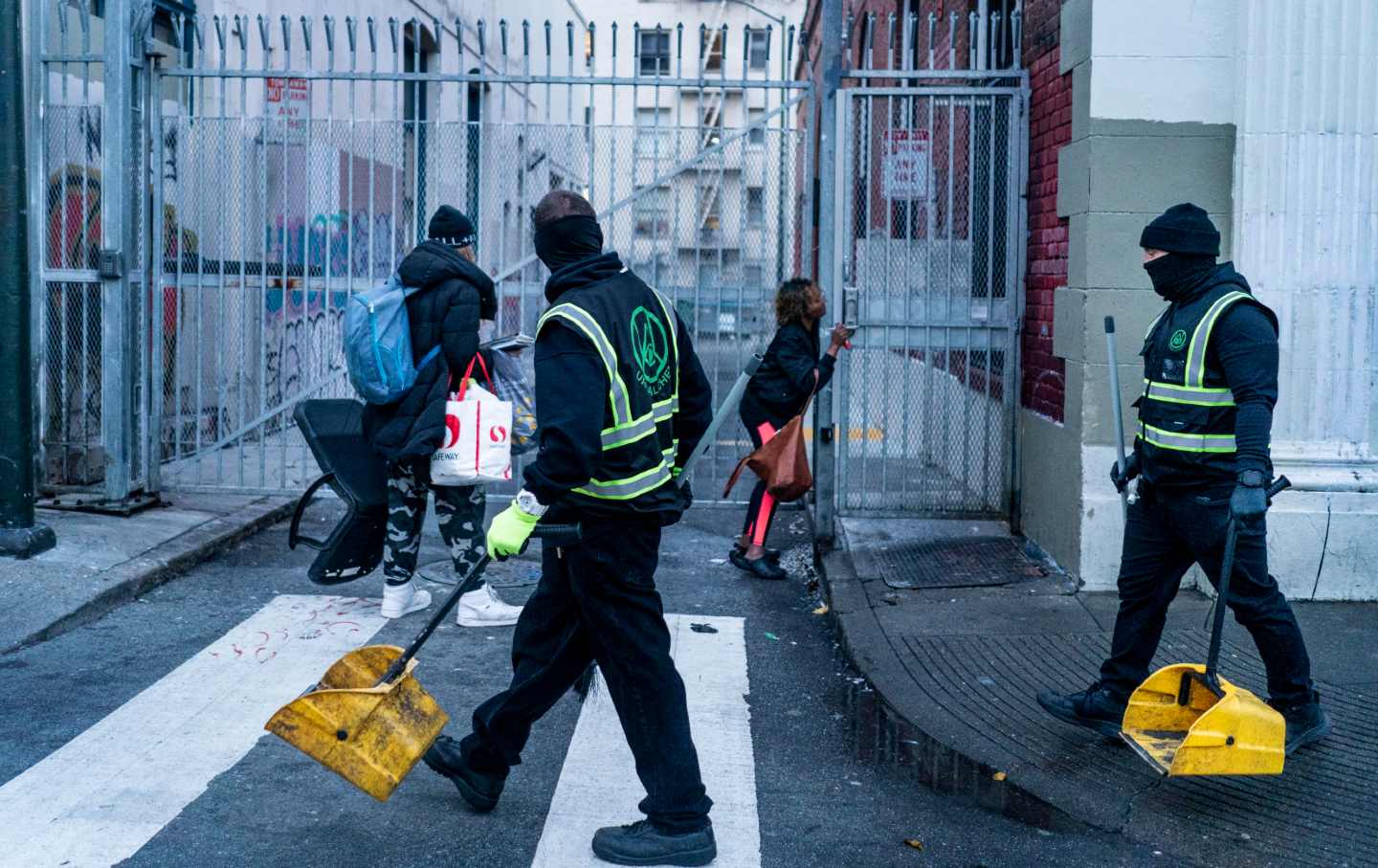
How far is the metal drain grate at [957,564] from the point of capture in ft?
25.9

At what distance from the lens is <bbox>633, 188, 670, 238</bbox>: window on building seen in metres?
9.52

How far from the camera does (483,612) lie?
705 centimetres

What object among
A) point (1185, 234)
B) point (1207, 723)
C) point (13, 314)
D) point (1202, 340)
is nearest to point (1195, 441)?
point (1202, 340)

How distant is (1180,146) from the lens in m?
7.50

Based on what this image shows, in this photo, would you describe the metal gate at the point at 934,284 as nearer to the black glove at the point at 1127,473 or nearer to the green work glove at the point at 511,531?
the black glove at the point at 1127,473

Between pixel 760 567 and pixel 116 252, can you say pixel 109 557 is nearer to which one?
pixel 116 252

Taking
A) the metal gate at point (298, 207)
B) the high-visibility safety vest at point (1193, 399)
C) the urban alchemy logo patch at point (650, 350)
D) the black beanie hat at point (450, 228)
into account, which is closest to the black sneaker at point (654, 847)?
the urban alchemy logo patch at point (650, 350)

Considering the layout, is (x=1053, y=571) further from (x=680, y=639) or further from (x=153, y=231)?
(x=153, y=231)

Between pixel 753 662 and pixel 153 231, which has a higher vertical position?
pixel 153 231

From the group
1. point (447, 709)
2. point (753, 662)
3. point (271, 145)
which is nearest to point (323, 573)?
point (447, 709)

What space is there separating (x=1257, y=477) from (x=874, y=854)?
5.55 feet

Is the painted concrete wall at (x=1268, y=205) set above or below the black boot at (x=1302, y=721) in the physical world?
above

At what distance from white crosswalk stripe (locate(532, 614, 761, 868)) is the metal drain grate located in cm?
157

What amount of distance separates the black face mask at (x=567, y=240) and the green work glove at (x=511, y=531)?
0.75 m
